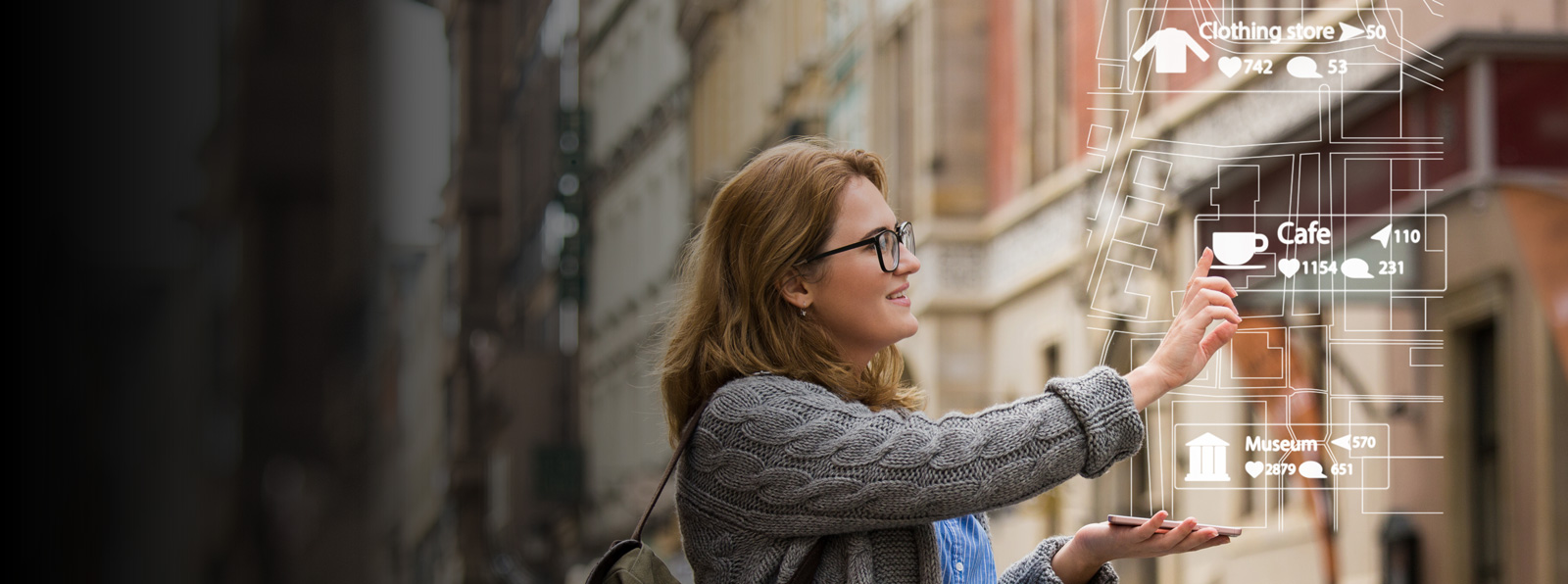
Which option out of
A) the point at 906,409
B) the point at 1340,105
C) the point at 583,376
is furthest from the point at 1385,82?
the point at 583,376

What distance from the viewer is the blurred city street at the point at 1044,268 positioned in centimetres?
369

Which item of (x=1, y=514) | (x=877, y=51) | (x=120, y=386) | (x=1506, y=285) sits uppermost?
(x=877, y=51)

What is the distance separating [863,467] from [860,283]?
0.92ft

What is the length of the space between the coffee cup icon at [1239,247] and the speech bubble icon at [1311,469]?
0.46 meters

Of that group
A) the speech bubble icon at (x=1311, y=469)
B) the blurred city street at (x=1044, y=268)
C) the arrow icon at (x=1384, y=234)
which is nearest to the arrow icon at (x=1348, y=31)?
the blurred city street at (x=1044, y=268)

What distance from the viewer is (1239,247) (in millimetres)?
3564

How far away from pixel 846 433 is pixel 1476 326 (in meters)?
2.66

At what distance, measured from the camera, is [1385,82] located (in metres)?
3.75

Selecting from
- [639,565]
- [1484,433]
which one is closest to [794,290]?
[639,565]

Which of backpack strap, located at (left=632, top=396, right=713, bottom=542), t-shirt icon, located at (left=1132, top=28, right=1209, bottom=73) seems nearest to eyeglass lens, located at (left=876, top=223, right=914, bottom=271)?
backpack strap, located at (left=632, top=396, right=713, bottom=542)

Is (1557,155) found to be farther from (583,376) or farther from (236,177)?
(583,376)

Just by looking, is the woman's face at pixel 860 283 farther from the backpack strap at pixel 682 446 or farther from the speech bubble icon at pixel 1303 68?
the speech bubble icon at pixel 1303 68

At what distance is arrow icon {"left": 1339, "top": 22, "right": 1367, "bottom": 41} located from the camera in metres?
3.78

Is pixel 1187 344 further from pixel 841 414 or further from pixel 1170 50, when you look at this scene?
pixel 1170 50
